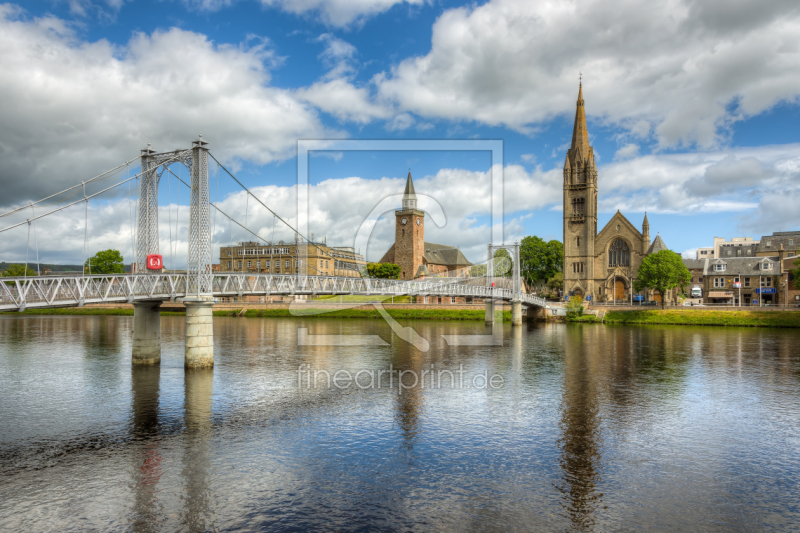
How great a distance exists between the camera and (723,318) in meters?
72.1

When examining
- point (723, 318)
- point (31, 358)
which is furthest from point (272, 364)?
point (723, 318)

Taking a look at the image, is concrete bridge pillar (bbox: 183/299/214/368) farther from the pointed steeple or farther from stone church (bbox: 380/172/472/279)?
the pointed steeple

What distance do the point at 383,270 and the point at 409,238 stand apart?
52.8ft

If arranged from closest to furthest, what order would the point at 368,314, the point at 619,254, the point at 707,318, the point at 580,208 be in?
the point at 707,318 < the point at 368,314 < the point at 619,254 < the point at 580,208

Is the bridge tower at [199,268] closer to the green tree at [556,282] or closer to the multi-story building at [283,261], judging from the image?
the multi-story building at [283,261]

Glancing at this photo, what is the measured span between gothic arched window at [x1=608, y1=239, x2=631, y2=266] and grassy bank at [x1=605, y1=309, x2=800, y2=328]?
67.7 ft

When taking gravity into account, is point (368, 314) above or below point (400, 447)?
above

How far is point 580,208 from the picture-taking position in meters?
104

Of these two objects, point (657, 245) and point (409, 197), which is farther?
point (409, 197)

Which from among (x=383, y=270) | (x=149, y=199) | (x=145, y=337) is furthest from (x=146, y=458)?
(x=383, y=270)

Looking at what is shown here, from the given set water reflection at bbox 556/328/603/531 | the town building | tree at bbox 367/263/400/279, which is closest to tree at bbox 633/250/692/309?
the town building

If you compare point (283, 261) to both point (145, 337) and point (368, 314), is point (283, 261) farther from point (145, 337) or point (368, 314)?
point (145, 337)

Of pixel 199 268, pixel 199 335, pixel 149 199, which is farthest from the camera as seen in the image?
pixel 149 199

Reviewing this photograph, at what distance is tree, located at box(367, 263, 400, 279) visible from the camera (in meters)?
106
